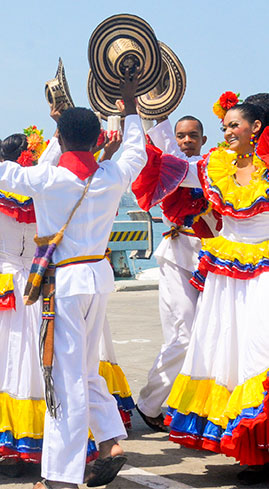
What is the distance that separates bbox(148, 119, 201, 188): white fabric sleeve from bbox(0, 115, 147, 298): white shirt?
134cm

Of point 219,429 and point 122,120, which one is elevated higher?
point 122,120

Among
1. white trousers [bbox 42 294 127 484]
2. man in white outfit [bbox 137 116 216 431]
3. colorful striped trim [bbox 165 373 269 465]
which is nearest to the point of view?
white trousers [bbox 42 294 127 484]

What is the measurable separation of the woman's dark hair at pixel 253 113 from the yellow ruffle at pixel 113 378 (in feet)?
6.36

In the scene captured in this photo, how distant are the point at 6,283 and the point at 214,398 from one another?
1.46 metres

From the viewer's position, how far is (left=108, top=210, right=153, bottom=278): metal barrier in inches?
743

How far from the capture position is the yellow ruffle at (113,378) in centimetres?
615

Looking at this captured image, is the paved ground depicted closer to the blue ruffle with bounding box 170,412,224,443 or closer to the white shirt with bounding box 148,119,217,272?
the blue ruffle with bounding box 170,412,224,443

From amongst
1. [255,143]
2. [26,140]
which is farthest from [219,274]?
[26,140]

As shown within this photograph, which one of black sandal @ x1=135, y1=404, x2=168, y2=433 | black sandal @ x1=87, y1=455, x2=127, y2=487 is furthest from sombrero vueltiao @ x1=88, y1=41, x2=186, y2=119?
black sandal @ x1=87, y1=455, x2=127, y2=487

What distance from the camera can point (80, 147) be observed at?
466cm

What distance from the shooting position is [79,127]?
182 inches

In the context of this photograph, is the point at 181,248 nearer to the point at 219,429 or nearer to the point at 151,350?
the point at 219,429

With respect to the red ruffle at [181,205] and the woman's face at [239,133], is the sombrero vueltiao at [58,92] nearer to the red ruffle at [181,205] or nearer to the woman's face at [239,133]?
the woman's face at [239,133]

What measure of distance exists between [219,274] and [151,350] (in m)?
4.44
